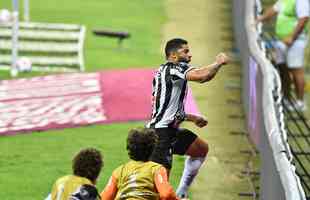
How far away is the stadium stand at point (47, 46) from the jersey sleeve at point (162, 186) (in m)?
12.8

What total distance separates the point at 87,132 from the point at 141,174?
784 cm

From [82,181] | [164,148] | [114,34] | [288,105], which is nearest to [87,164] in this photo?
[82,181]

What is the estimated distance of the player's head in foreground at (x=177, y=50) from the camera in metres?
11.4

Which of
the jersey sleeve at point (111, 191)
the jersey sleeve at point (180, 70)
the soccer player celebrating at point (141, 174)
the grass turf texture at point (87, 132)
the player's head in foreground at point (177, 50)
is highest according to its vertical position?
the player's head in foreground at point (177, 50)

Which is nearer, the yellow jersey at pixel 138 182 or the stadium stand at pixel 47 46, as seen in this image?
the yellow jersey at pixel 138 182

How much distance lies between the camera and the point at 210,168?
50.9 feet

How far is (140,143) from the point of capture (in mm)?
9719

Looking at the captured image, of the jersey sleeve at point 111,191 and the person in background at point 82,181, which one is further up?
the person in background at point 82,181

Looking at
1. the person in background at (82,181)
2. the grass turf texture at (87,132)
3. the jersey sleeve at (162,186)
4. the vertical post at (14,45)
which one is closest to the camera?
the person in background at (82,181)

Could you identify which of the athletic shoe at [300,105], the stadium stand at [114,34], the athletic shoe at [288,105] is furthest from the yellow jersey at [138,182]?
the stadium stand at [114,34]

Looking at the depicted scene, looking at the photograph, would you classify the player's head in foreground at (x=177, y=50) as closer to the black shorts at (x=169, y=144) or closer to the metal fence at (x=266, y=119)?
the black shorts at (x=169, y=144)

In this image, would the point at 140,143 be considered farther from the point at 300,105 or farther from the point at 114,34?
the point at 114,34

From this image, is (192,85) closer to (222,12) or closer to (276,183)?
(222,12)

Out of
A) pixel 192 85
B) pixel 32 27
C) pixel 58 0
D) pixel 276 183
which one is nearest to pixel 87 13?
pixel 58 0
